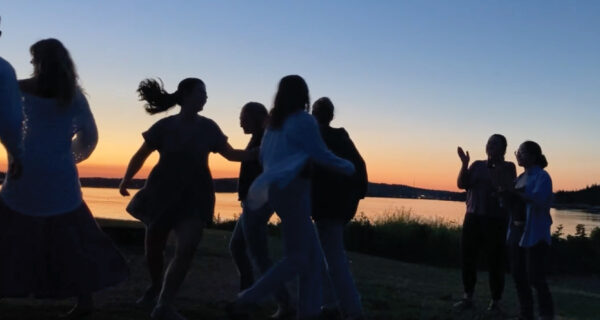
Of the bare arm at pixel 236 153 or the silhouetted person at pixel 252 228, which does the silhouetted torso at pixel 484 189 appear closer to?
the silhouetted person at pixel 252 228

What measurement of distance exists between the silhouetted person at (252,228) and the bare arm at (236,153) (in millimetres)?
154

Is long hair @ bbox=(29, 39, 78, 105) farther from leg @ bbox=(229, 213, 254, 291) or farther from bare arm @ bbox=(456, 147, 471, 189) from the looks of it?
bare arm @ bbox=(456, 147, 471, 189)

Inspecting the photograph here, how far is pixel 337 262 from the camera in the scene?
24.3 ft

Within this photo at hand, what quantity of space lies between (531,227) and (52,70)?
187 inches

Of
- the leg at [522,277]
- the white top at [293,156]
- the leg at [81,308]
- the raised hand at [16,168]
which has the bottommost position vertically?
the leg at [81,308]

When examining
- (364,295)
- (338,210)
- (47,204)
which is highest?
(338,210)

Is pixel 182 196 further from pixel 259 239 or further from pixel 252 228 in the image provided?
pixel 259 239

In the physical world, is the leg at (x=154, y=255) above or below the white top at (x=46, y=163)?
below

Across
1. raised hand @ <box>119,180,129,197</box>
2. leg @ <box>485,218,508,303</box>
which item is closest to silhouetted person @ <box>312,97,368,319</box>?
raised hand @ <box>119,180,129,197</box>

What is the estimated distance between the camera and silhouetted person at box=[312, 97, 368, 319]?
7328mm

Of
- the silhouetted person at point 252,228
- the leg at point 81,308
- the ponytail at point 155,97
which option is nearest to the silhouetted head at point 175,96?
the ponytail at point 155,97

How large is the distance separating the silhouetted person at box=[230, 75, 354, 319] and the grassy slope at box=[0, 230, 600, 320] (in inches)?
43.8

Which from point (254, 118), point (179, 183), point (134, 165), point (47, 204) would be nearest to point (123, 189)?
point (134, 165)

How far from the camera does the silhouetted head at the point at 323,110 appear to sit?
7645mm
